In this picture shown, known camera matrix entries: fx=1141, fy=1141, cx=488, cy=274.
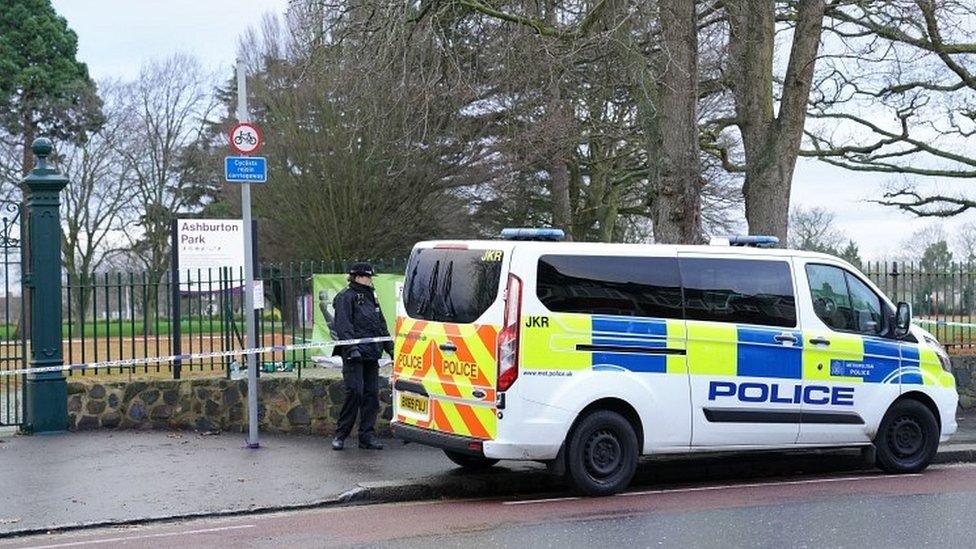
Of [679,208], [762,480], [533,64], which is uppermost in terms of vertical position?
[533,64]

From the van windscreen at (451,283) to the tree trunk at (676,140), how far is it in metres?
4.96

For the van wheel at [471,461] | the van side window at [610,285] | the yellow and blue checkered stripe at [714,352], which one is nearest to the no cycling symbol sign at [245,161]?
the van wheel at [471,461]

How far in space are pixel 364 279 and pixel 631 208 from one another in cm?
2315

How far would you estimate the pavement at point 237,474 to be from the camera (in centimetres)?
907

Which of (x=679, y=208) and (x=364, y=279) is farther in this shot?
(x=679, y=208)

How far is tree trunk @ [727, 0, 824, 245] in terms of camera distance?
49.8ft

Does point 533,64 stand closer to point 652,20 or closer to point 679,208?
point 652,20

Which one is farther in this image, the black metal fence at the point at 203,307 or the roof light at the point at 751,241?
the black metal fence at the point at 203,307

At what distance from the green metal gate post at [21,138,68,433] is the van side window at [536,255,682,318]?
20.4ft

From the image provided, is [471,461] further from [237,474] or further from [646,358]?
[237,474]

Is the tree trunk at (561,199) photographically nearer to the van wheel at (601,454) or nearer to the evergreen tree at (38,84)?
the evergreen tree at (38,84)

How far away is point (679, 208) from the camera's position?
14.3 metres

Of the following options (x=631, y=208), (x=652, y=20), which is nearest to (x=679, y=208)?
(x=652, y=20)

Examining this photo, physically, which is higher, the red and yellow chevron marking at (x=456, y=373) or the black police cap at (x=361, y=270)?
the black police cap at (x=361, y=270)
